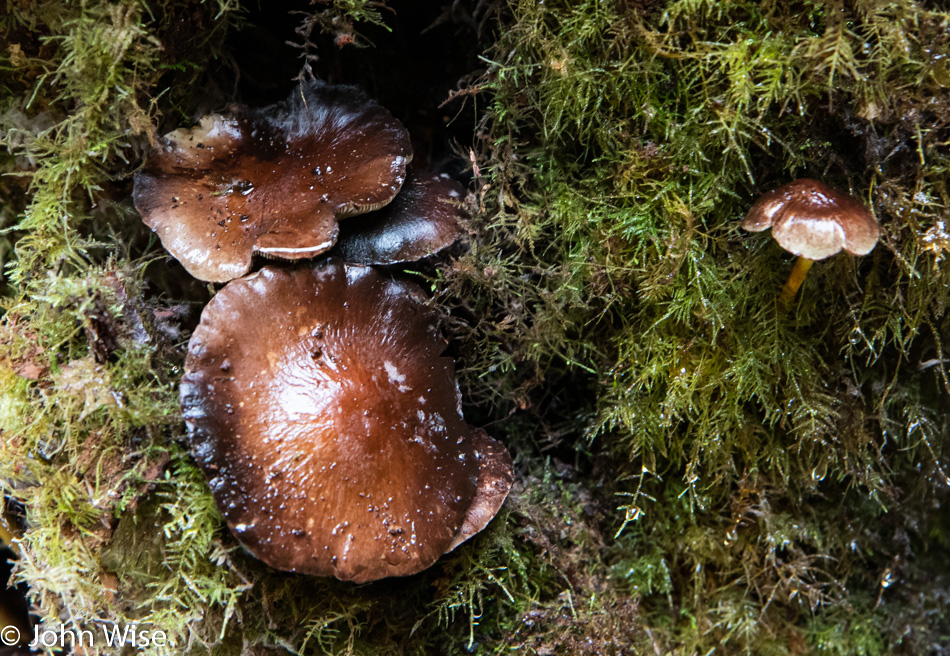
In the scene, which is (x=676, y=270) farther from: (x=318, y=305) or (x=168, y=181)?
(x=168, y=181)

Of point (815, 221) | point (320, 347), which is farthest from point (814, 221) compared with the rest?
point (320, 347)

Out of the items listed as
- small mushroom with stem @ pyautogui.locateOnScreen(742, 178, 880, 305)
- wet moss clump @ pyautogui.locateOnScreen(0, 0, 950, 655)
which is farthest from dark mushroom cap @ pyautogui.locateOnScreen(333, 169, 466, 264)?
small mushroom with stem @ pyautogui.locateOnScreen(742, 178, 880, 305)

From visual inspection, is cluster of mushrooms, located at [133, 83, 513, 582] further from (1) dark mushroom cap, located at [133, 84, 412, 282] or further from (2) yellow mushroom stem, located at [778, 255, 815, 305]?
(2) yellow mushroom stem, located at [778, 255, 815, 305]

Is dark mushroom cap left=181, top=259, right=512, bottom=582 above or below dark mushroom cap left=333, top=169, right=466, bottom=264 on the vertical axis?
below

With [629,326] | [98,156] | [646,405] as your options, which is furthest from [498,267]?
[98,156]

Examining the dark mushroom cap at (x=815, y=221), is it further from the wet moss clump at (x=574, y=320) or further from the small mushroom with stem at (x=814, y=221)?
the wet moss clump at (x=574, y=320)

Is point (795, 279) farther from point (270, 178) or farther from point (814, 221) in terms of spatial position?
point (270, 178)
